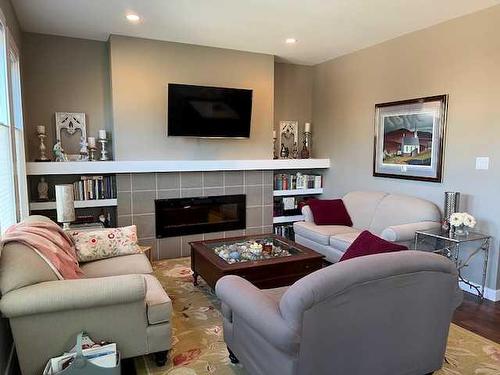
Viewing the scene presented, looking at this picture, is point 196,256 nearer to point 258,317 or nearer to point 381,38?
point 258,317

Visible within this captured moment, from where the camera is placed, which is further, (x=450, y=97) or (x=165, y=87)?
(x=165, y=87)

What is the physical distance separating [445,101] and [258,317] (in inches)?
128

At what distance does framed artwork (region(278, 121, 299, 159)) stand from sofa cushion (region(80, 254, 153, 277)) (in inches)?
125

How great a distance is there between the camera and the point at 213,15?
11.7 feet

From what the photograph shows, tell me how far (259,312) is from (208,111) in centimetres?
340

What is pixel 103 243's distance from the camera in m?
3.12

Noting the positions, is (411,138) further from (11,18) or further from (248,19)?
(11,18)

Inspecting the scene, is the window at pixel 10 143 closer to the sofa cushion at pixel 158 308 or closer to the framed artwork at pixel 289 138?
the sofa cushion at pixel 158 308

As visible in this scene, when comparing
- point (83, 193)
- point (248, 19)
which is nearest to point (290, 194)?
point (248, 19)

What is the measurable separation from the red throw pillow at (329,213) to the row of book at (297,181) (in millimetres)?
837

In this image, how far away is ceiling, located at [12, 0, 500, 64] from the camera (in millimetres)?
3316

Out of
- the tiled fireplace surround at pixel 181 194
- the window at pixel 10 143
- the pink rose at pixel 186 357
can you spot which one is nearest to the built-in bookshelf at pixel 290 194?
the tiled fireplace surround at pixel 181 194

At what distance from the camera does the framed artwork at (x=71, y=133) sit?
439cm

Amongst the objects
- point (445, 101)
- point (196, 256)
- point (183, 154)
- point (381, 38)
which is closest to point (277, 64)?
point (381, 38)
